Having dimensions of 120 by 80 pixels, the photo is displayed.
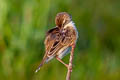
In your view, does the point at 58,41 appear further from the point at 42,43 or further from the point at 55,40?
the point at 42,43

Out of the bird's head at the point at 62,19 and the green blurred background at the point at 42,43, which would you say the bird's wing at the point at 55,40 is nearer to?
the bird's head at the point at 62,19

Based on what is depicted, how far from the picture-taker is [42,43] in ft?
30.9

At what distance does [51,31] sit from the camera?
630 cm

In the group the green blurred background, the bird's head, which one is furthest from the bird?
the green blurred background

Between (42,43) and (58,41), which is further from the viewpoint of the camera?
(42,43)

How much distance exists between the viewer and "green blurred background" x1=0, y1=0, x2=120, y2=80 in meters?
8.34

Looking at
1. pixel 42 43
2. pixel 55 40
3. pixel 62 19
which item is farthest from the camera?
pixel 42 43

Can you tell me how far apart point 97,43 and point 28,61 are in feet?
3.01

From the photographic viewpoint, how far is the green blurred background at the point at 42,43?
8.34 metres

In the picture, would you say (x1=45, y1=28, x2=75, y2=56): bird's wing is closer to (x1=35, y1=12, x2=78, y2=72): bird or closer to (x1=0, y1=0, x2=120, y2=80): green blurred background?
(x1=35, y1=12, x2=78, y2=72): bird

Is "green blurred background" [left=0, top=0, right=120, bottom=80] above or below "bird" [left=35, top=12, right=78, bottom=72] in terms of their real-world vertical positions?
below

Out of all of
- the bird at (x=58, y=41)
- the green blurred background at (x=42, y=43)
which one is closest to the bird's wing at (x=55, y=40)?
the bird at (x=58, y=41)

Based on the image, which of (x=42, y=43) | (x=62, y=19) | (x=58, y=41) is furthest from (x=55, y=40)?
(x=42, y=43)

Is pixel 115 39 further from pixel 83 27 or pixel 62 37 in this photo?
pixel 62 37
